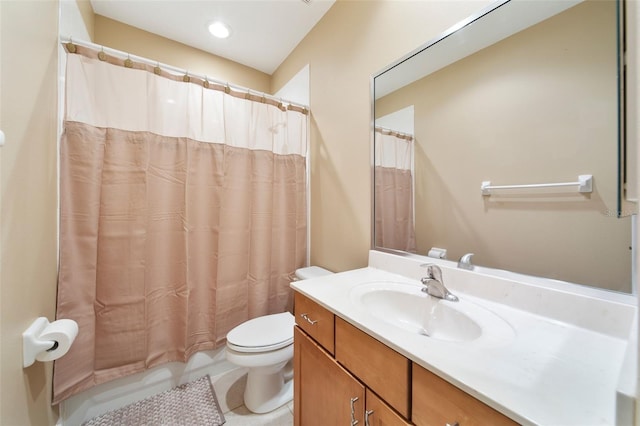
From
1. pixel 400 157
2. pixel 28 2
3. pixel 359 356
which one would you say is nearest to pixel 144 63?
pixel 28 2

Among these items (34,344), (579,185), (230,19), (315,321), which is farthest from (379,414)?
(230,19)

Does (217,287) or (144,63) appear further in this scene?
(217,287)

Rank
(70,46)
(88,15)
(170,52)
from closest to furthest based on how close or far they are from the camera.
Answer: (70,46) < (88,15) < (170,52)

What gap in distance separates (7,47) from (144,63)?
0.76m

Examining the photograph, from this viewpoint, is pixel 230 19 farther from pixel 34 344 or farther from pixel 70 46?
pixel 34 344

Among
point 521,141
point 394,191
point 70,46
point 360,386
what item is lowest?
point 360,386

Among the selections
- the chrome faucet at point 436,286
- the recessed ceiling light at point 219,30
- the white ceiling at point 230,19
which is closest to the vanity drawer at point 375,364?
the chrome faucet at point 436,286

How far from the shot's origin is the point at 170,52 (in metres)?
2.03

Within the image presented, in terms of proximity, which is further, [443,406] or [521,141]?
[521,141]

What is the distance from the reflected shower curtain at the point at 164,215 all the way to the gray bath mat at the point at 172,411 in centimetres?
22

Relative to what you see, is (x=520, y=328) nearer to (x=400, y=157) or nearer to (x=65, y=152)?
(x=400, y=157)

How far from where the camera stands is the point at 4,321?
27.7 inches

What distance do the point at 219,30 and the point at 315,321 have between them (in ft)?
7.54

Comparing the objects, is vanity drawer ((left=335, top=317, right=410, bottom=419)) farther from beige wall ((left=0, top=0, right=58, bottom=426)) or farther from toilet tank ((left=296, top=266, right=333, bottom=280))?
beige wall ((left=0, top=0, right=58, bottom=426))
